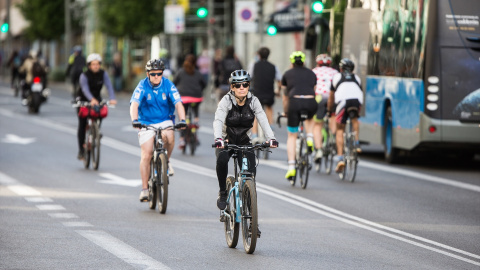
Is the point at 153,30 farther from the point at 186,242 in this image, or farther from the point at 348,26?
the point at 186,242

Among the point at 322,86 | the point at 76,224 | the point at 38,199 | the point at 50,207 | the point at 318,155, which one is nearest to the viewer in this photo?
the point at 76,224

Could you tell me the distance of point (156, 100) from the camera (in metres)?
13.7

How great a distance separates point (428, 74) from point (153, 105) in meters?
6.33

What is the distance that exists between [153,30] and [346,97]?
38928 mm

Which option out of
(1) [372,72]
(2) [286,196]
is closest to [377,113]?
(1) [372,72]

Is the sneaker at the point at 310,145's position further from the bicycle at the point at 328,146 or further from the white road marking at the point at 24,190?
the white road marking at the point at 24,190

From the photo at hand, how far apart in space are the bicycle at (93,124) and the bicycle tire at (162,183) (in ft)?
16.6

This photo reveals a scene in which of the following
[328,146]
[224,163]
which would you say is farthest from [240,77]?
[328,146]

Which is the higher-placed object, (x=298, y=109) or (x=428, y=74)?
(x=428, y=74)

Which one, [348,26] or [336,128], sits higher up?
[348,26]

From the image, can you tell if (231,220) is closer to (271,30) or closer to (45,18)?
(271,30)

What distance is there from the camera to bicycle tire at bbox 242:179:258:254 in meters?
10.2

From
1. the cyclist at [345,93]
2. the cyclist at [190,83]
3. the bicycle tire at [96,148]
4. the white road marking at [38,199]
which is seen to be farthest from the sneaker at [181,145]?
the white road marking at [38,199]

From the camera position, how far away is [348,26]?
74.2ft
